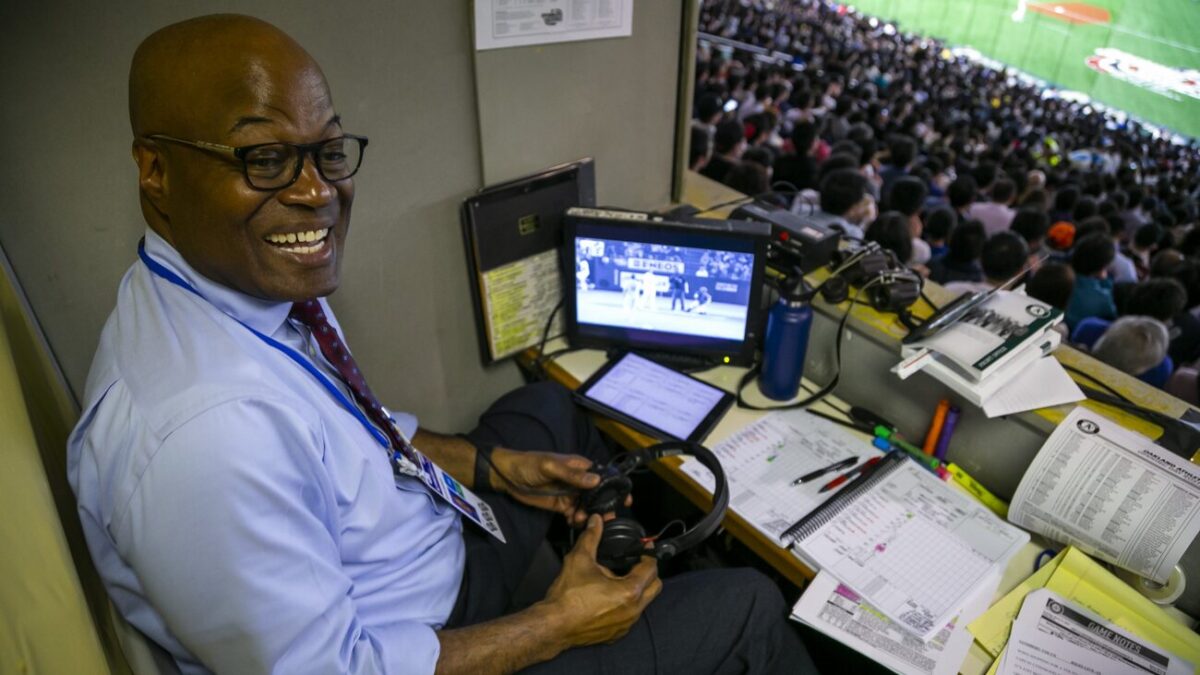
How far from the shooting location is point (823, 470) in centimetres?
127

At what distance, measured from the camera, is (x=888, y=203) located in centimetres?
365

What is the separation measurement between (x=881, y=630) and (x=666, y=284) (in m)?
0.80

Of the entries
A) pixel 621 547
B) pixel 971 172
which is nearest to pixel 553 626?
pixel 621 547

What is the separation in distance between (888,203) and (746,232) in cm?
265

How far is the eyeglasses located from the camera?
0.74m

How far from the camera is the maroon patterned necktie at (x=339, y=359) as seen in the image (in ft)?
3.33

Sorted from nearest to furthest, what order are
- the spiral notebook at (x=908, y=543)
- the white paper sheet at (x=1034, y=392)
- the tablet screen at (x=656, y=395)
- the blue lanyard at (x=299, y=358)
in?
the blue lanyard at (x=299, y=358) → the spiral notebook at (x=908, y=543) → the white paper sheet at (x=1034, y=392) → the tablet screen at (x=656, y=395)

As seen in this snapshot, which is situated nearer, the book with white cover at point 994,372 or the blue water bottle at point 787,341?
the book with white cover at point 994,372

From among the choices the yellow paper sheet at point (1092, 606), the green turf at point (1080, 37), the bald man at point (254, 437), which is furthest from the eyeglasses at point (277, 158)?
the green turf at point (1080, 37)

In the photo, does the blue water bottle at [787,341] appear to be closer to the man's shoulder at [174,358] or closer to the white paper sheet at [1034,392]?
the white paper sheet at [1034,392]

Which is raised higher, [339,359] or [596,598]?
[339,359]

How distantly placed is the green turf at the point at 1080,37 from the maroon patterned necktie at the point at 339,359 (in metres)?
4.46

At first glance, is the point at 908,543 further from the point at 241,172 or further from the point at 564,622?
the point at 241,172

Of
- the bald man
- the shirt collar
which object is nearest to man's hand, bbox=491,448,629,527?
the bald man
